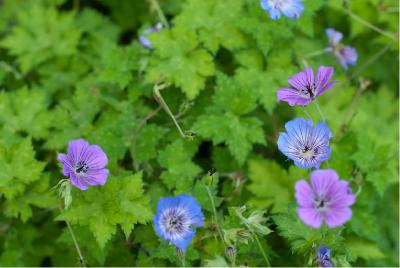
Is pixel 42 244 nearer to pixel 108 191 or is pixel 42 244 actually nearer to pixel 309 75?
pixel 108 191

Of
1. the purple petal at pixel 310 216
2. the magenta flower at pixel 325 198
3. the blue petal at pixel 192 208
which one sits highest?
the blue petal at pixel 192 208

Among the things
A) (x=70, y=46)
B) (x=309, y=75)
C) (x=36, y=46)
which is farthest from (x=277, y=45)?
(x=36, y=46)

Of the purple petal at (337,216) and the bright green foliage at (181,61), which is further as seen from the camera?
the bright green foliage at (181,61)

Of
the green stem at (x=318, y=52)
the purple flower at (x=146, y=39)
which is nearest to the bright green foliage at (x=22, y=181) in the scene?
the purple flower at (x=146, y=39)

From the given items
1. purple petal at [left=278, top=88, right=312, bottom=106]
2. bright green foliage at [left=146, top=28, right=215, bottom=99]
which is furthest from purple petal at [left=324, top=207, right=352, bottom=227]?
bright green foliage at [left=146, top=28, right=215, bottom=99]

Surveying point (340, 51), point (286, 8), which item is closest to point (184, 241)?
point (286, 8)

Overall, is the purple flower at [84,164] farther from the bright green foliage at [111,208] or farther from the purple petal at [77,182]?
the bright green foliage at [111,208]

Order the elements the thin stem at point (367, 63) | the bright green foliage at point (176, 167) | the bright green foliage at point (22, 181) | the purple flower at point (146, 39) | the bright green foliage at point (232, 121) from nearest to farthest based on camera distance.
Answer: the bright green foliage at point (22, 181) < the bright green foliage at point (176, 167) < the bright green foliage at point (232, 121) < the purple flower at point (146, 39) < the thin stem at point (367, 63)
